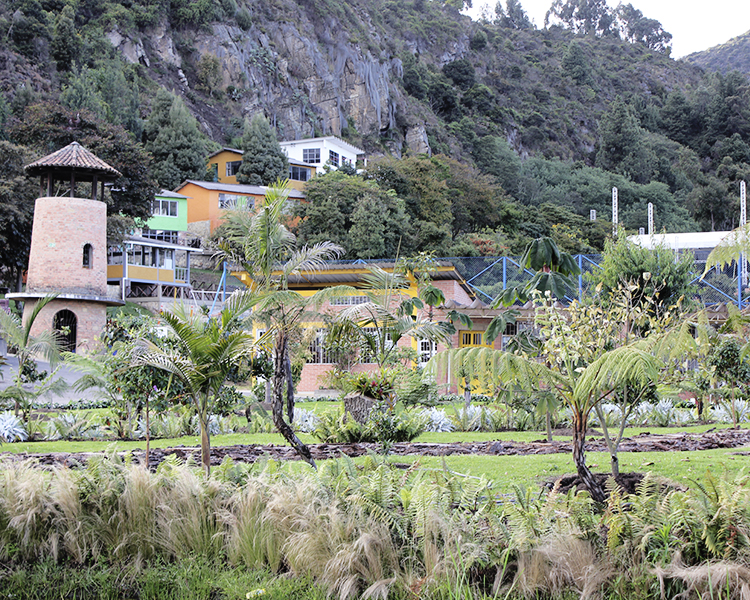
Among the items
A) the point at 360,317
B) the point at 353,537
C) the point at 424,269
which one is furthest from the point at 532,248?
the point at 424,269

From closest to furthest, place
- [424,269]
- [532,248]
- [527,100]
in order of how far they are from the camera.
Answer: [532,248], [424,269], [527,100]

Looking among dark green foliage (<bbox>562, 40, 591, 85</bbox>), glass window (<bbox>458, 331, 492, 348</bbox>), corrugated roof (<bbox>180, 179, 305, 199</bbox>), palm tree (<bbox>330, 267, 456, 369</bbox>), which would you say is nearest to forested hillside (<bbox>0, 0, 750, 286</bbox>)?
dark green foliage (<bbox>562, 40, 591, 85</bbox>)

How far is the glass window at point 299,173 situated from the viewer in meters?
59.8

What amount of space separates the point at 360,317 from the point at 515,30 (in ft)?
454

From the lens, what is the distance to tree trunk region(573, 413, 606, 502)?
6.48 meters

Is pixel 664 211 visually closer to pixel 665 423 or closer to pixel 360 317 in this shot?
pixel 665 423

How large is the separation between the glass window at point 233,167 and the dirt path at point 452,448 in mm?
49477

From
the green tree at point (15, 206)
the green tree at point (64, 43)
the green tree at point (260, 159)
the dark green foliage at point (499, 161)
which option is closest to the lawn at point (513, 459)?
the green tree at point (15, 206)

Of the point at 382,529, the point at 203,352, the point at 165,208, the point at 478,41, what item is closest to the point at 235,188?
the point at 165,208

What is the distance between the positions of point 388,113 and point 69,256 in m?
59.0

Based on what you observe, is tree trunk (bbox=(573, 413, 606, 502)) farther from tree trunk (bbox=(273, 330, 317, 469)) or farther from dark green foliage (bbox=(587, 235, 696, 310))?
→ dark green foliage (bbox=(587, 235, 696, 310))

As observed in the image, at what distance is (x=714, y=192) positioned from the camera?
69438mm

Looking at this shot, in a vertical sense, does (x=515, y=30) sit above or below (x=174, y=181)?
above

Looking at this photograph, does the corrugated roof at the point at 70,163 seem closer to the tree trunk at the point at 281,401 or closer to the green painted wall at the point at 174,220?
the green painted wall at the point at 174,220
